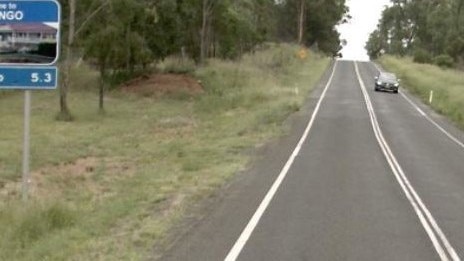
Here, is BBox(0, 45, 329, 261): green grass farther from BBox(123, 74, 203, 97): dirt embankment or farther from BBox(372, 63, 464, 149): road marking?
BBox(372, 63, 464, 149): road marking

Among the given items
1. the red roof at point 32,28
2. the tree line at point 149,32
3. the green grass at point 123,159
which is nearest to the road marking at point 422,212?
the green grass at point 123,159

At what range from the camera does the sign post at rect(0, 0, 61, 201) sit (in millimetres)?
11555

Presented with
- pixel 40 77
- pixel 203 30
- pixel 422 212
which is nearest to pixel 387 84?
pixel 203 30

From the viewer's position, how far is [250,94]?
42531 millimetres

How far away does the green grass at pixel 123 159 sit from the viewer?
10.7m

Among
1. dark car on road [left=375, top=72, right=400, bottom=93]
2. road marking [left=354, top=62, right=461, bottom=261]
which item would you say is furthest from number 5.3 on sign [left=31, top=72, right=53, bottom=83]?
dark car on road [left=375, top=72, right=400, bottom=93]

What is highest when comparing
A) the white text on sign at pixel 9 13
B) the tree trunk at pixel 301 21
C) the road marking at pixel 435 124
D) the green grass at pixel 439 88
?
the tree trunk at pixel 301 21

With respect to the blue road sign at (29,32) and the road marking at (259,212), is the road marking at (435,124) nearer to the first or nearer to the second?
the road marking at (259,212)

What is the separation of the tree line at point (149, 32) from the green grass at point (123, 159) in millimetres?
2713

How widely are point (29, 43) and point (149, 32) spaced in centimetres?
3983

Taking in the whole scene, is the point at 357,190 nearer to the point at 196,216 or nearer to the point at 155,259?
the point at 196,216

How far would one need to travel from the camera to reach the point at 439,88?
50781 mm

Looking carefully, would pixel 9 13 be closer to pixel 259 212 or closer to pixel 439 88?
pixel 259 212

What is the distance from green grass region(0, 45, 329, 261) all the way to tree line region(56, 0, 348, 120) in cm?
271
